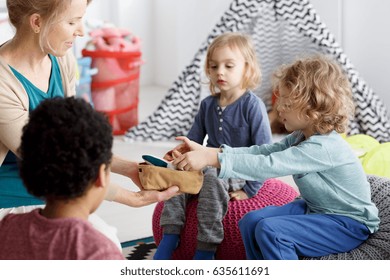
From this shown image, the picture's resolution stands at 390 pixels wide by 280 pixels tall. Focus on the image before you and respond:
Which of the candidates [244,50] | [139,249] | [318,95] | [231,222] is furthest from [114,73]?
[318,95]

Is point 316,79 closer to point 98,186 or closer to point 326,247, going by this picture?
point 326,247

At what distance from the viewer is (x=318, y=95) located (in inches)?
80.4

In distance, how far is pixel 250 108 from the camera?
258 cm

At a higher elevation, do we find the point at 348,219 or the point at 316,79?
the point at 316,79

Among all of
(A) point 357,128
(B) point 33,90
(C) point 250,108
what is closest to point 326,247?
(C) point 250,108

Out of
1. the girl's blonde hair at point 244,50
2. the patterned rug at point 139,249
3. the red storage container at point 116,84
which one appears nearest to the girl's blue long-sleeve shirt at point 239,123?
the girl's blonde hair at point 244,50

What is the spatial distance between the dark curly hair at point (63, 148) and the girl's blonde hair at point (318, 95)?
0.82 meters

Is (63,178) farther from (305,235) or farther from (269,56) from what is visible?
(269,56)

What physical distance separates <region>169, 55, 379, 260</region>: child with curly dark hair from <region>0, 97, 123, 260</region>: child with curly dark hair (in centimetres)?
70

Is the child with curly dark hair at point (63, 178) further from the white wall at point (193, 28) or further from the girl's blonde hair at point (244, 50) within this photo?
the white wall at point (193, 28)

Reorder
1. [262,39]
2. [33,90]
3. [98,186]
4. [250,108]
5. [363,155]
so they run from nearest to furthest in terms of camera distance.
A: [98,186] → [33,90] → [250,108] → [363,155] → [262,39]

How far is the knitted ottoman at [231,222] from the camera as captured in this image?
2318 mm

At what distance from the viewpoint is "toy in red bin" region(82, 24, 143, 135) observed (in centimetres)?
438

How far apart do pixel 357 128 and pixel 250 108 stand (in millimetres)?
1332
